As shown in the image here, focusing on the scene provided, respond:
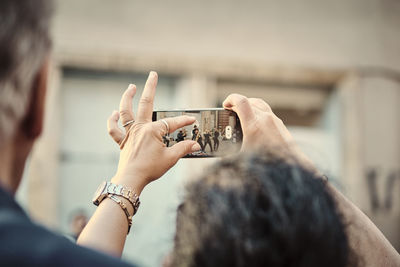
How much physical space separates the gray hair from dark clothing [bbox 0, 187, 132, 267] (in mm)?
99

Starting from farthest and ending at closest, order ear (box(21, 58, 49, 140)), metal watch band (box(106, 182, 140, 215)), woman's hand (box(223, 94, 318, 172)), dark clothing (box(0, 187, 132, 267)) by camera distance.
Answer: woman's hand (box(223, 94, 318, 172)) → metal watch band (box(106, 182, 140, 215)) → ear (box(21, 58, 49, 140)) → dark clothing (box(0, 187, 132, 267))

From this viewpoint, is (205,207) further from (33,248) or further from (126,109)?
(126,109)

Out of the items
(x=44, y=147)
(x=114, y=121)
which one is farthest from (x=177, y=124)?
(x=44, y=147)

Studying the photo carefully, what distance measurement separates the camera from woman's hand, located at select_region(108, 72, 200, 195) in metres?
1.18

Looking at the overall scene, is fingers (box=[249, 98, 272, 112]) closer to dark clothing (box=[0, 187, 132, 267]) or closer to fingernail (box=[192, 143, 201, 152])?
fingernail (box=[192, 143, 201, 152])

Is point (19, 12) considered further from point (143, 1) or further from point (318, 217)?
point (143, 1)

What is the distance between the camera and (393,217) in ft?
24.4

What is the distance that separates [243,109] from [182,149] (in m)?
0.17

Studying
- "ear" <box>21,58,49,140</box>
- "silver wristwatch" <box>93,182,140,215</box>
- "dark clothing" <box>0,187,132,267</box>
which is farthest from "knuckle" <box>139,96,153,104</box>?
"dark clothing" <box>0,187,132,267</box>

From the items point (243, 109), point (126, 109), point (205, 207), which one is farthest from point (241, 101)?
point (205, 207)

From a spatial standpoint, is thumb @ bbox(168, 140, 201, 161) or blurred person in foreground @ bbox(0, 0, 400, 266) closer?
blurred person in foreground @ bbox(0, 0, 400, 266)

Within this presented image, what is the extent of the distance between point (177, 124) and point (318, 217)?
0.59 metres

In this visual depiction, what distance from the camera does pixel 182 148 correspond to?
4.32 ft

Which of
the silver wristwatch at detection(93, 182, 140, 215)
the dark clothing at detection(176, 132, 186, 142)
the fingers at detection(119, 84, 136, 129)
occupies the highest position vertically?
the fingers at detection(119, 84, 136, 129)
